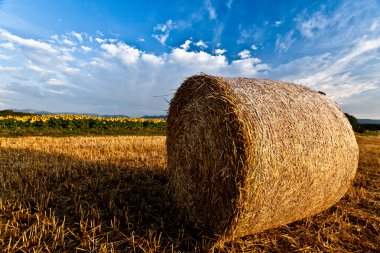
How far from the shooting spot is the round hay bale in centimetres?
296

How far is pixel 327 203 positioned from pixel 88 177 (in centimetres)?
441

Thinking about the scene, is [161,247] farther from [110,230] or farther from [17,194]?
[17,194]

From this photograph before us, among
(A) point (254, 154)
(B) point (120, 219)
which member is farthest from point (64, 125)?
(A) point (254, 154)

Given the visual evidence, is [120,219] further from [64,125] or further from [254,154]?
[64,125]

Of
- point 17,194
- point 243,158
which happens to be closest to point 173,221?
point 243,158

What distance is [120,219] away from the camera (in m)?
3.66

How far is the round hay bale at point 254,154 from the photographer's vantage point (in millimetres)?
2957

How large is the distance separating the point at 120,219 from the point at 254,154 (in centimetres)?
216

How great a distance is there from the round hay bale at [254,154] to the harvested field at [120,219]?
0.91 feet

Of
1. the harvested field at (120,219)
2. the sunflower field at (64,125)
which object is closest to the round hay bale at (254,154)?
the harvested field at (120,219)

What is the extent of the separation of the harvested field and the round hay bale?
0.28 meters

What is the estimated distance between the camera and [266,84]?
12.6ft

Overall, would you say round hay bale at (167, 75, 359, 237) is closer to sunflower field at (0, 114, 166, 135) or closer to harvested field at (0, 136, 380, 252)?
harvested field at (0, 136, 380, 252)

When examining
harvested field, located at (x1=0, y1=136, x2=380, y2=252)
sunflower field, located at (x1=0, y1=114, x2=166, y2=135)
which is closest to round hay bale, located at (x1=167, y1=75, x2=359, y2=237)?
harvested field, located at (x1=0, y1=136, x2=380, y2=252)
